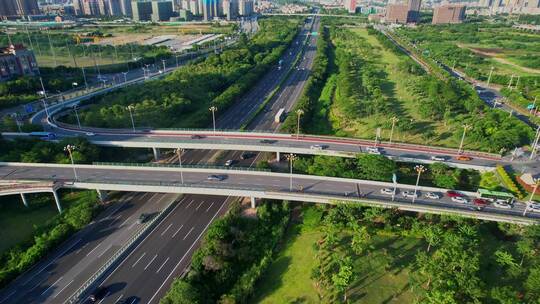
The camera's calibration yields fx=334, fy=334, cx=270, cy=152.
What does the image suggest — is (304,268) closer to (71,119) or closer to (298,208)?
(298,208)

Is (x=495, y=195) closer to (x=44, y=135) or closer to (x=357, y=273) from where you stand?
(x=357, y=273)

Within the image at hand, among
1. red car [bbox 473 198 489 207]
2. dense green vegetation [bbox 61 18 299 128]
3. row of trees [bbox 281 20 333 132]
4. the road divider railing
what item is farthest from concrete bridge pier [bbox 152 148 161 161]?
red car [bbox 473 198 489 207]

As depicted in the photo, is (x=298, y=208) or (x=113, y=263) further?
(x=298, y=208)

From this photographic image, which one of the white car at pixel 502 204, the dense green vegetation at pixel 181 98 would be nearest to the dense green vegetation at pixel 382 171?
the white car at pixel 502 204

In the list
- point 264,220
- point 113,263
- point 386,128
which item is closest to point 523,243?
point 264,220

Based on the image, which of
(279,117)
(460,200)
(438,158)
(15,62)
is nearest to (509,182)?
(460,200)

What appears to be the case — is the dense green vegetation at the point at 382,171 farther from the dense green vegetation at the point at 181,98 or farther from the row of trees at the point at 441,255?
the dense green vegetation at the point at 181,98
